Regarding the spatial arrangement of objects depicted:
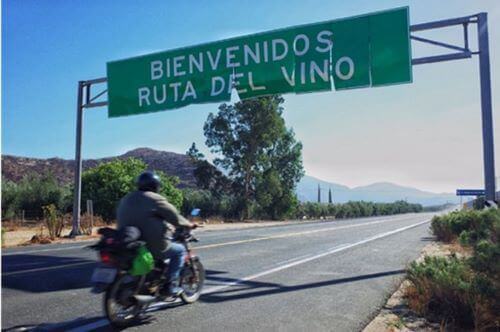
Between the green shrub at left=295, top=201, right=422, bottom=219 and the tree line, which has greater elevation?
the tree line

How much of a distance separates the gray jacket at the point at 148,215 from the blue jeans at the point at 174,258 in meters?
0.25

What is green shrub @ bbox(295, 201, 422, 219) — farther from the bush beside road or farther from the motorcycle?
the motorcycle

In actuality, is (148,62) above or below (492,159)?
above

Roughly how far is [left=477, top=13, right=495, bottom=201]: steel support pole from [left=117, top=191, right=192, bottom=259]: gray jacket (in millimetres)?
8683

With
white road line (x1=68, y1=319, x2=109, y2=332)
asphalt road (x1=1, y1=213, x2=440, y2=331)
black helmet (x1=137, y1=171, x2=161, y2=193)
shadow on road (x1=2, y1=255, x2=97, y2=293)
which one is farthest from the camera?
shadow on road (x1=2, y1=255, x2=97, y2=293)

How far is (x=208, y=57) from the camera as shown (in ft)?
50.1

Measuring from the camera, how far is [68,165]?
254ft

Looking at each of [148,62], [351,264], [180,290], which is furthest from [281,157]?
[180,290]

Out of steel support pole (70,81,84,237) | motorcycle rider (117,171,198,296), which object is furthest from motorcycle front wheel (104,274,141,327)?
steel support pole (70,81,84,237)

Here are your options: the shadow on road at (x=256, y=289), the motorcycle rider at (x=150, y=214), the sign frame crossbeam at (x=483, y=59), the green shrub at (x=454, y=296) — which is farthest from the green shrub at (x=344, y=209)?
the motorcycle rider at (x=150, y=214)

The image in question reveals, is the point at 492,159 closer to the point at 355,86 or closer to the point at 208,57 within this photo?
the point at 355,86

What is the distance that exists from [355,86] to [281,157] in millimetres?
32044

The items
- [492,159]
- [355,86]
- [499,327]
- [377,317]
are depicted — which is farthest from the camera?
[355,86]

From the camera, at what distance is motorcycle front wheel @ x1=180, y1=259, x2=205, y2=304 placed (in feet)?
22.7
